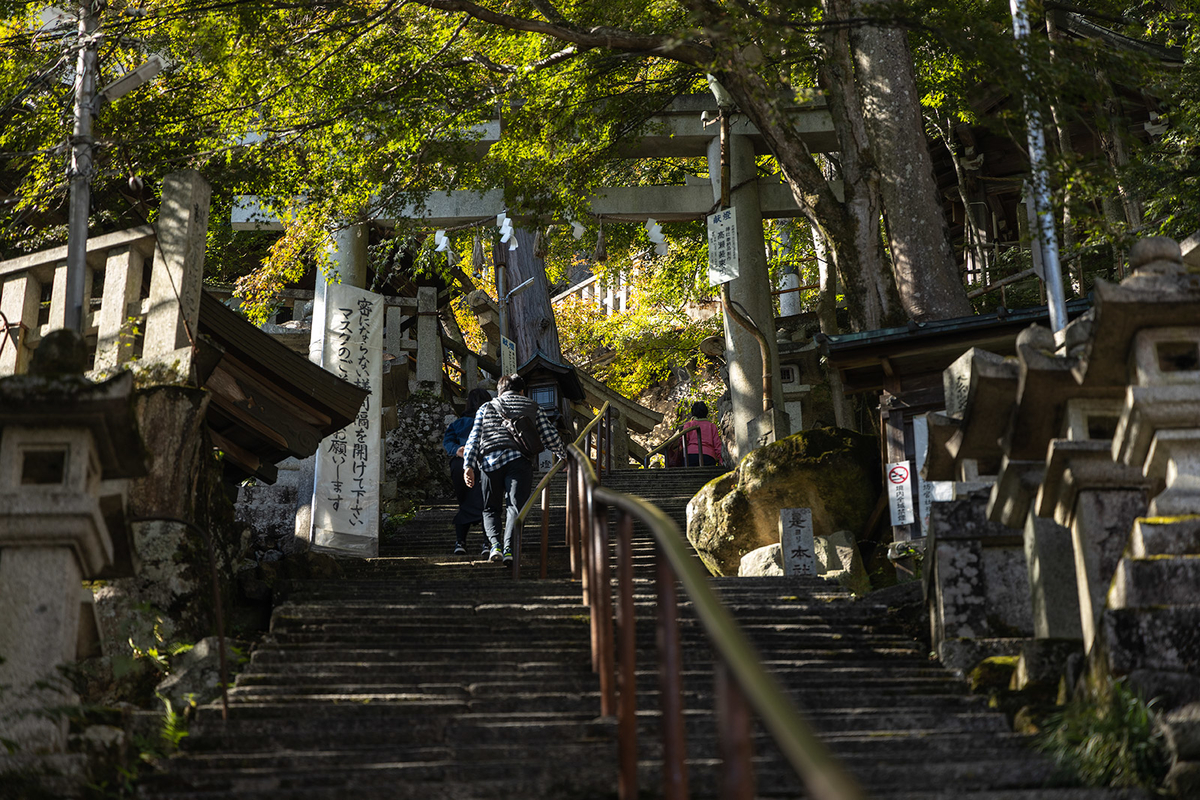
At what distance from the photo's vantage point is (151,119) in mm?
12648

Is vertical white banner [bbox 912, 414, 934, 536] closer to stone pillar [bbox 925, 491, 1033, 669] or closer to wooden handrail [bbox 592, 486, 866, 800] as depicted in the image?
stone pillar [bbox 925, 491, 1033, 669]

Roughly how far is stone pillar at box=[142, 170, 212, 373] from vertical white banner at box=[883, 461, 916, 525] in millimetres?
6486

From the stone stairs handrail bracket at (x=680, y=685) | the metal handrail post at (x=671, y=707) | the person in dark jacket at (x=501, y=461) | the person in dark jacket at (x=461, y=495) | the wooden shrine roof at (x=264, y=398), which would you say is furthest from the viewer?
the person in dark jacket at (x=461, y=495)

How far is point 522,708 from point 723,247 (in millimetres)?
10687

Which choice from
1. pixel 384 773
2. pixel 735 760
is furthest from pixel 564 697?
→ pixel 735 760

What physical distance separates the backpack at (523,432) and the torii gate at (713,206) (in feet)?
17.1

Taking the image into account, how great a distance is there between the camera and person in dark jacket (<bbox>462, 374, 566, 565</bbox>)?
31.0 ft

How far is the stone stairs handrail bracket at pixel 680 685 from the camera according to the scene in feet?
7.61

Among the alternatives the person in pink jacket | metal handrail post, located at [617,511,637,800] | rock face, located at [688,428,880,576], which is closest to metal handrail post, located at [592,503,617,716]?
metal handrail post, located at [617,511,637,800]

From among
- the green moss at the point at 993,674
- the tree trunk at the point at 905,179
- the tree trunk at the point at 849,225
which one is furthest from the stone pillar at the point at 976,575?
the tree trunk at the point at 849,225

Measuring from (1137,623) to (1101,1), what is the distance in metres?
15.0

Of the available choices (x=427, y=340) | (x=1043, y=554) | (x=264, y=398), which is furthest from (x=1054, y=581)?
(x=427, y=340)

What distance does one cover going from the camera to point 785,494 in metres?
11.6

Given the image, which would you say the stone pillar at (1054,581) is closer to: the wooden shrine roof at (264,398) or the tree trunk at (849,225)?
the wooden shrine roof at (264,398)
